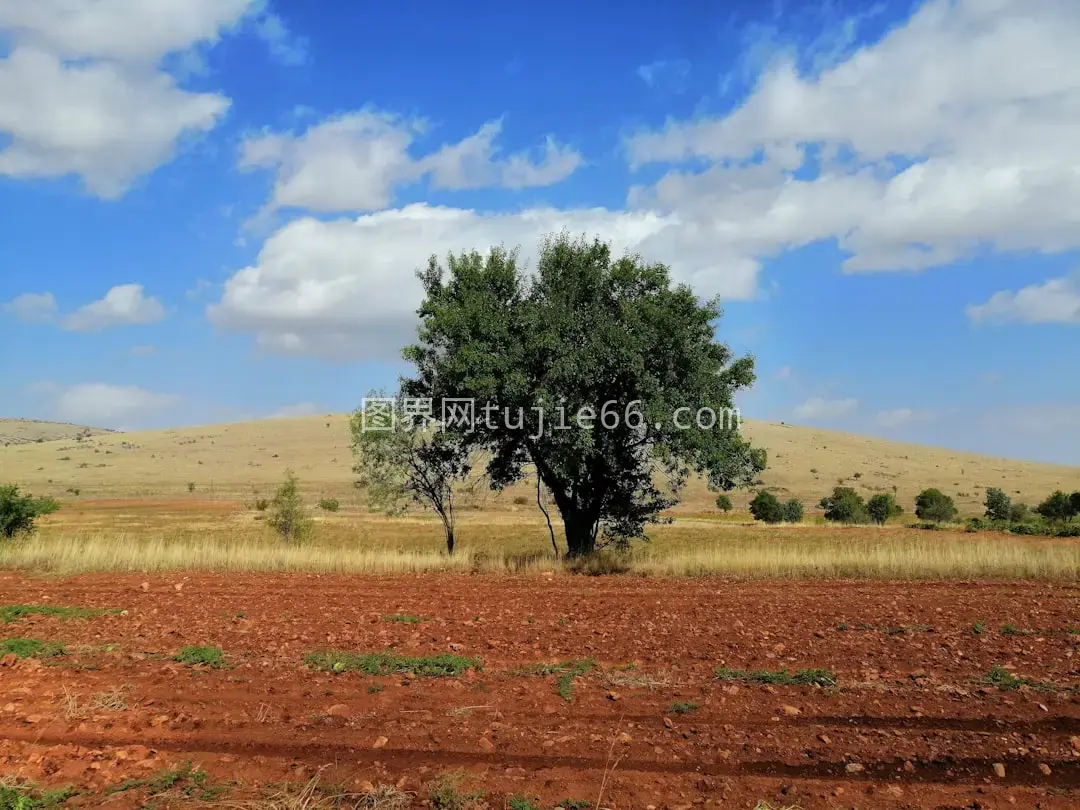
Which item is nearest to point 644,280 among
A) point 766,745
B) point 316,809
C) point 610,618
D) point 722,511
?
point 610,618

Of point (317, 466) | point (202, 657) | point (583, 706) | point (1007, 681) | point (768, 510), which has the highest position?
point (317, 466)

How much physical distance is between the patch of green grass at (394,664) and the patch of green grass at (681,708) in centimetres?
248

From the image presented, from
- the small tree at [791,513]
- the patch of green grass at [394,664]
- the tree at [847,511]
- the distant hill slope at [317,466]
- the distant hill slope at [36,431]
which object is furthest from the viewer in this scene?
the distant hill slope at [36,431]

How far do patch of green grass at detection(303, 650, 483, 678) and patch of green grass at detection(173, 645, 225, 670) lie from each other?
3.24ft

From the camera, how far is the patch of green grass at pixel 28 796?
5.29 meters

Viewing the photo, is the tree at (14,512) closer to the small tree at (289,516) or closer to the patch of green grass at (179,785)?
the small tree at (289,516)

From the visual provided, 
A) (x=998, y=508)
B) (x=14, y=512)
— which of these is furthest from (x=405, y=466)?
(x=998, y=508)

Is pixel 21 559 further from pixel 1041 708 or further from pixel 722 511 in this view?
pixel 722 511

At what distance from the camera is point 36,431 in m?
154

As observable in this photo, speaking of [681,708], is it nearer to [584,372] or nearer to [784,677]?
[784,677]

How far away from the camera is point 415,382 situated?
22.4 m

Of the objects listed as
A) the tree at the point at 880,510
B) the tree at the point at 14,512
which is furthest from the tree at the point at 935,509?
the tree at the point at 14,512

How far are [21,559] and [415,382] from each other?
Answer: 10.8 m

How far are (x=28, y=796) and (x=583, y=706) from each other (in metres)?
4.32
